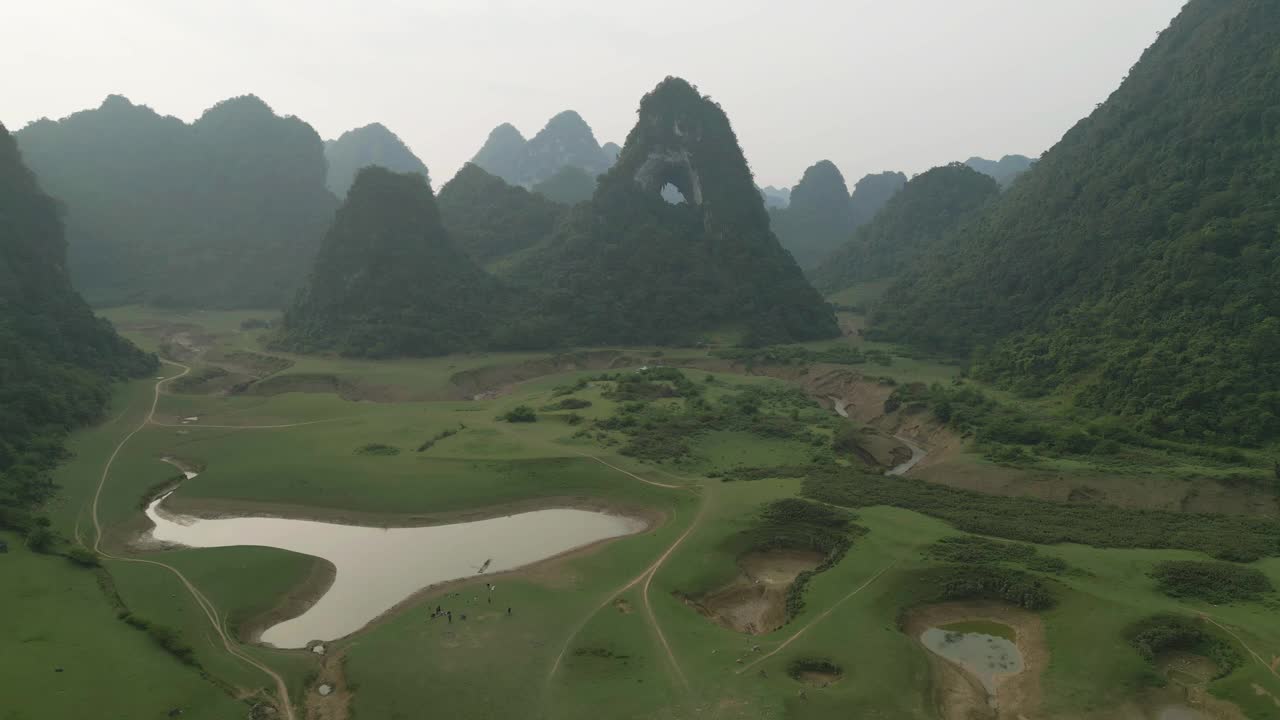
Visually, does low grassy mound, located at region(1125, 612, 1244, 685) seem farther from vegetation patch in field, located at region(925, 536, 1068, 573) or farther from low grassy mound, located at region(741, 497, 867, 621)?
low grassy mound, located at region(741, 497, 867, 621)

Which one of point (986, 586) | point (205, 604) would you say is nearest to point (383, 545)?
point (205, 604)

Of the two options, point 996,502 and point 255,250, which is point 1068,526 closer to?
point 996,502

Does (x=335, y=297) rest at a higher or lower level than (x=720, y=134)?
lower

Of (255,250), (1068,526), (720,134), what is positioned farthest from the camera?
(255,250)

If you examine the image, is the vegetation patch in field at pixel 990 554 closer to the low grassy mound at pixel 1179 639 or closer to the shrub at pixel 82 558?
the low grassy mound at pixel 1179 639

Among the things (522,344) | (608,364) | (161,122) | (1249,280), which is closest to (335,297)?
(522,344)

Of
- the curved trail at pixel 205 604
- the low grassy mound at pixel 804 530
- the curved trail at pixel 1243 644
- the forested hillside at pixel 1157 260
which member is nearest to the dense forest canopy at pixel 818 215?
the forested hillside at pixel 1157 260

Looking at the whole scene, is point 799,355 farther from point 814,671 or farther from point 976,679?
point 814,671
